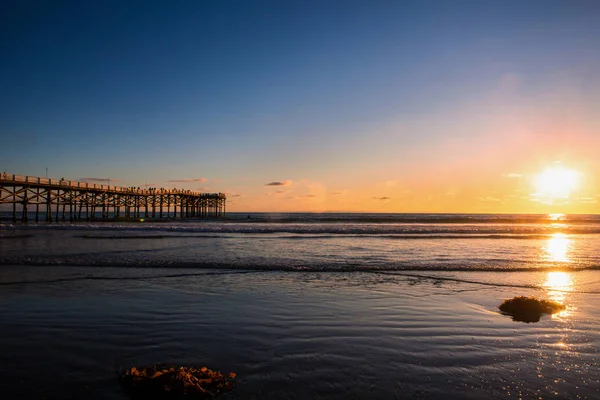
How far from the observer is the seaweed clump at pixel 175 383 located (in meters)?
3.71

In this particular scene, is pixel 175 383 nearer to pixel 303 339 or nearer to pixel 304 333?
pixel 303 339

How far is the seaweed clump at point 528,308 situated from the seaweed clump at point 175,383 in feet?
19.0

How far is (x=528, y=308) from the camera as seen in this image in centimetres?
734

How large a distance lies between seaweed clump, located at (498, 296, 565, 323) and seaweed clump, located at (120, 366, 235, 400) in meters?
5.79

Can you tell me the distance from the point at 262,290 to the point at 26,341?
502 cm

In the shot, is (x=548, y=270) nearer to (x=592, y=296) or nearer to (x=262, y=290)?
(x=592, y=296)

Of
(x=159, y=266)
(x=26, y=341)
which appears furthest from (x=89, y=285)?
(x=26, y=341)

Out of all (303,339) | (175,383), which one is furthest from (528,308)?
(175,383)

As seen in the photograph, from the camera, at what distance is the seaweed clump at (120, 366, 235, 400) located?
12.2 feet

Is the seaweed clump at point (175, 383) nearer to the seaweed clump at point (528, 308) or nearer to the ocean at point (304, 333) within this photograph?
the ocean at point (304, 333)

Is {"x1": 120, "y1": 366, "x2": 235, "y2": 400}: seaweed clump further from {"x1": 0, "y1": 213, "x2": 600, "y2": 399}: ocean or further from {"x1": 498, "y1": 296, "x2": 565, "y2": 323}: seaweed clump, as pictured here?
{"x1": 498, "y1": 296, "x2": 565, "y2": 323}: seaweed clump

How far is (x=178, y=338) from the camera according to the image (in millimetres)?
5582

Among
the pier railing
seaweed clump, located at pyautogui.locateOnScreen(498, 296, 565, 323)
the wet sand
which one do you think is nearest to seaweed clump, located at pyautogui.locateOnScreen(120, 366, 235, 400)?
the wet sand

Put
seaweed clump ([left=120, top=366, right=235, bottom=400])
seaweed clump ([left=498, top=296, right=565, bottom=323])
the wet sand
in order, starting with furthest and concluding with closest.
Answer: seaweed clump ([left=498, top=296, right=565, bottom=323]) → the wet sand → seaweed clump ([left=120, top=366, right=235, bottom=400])
